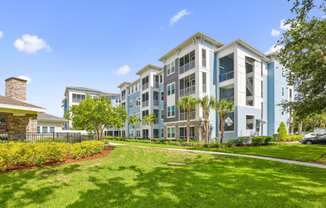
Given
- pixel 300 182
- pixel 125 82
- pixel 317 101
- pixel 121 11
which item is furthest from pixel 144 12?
pixel 125 82

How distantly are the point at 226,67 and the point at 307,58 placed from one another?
17.1 metres

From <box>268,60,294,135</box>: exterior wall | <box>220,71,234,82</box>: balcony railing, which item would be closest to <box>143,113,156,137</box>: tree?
<box>220,71,234,82</box>: balcony railing

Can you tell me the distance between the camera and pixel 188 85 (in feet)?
96.6

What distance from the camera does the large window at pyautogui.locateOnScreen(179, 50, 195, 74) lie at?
92.5 ft

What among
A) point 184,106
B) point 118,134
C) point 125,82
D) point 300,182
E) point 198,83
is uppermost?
point 125,82

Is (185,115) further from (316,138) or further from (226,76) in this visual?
(316,138)

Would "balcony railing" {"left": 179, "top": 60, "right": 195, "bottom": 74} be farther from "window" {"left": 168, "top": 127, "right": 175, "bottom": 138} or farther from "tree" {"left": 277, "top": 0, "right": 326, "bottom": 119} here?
"tree" {"left": 277, "top": 0, "right": 326, "bottom": 119}

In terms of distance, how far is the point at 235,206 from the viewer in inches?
208

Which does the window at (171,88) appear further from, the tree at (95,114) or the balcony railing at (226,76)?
the tree at (95,114)

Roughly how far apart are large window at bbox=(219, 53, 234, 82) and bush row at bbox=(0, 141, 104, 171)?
856 inches

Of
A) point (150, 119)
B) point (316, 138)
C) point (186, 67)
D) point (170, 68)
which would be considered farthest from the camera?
point (150, 119)

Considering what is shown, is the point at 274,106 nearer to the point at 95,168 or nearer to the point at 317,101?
the point at 317,101

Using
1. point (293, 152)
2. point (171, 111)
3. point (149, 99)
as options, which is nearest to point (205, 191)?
point (293, 152)

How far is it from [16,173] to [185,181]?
6.62m
